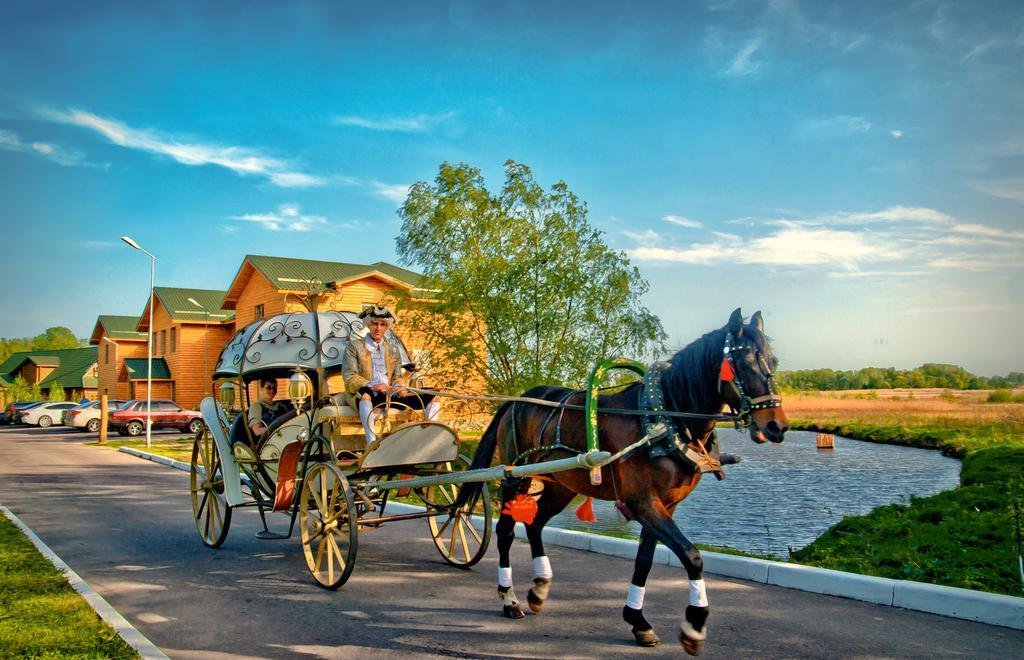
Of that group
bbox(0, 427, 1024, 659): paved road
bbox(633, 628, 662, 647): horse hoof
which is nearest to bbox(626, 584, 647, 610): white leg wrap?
bbox(633, 628, 662, 647): horse hoof

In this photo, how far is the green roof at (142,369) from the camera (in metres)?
45.7

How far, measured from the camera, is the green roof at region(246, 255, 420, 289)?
35562 millimetres

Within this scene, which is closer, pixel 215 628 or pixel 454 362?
pixel 215 628

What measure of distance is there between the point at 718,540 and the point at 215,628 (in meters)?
7.37

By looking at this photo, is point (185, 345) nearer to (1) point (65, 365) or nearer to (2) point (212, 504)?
(2) point (212, 504)

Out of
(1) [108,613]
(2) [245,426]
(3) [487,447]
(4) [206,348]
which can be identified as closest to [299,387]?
(2) [245,426]

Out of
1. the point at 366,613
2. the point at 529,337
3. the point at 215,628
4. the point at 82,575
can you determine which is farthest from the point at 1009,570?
the point at 529,337

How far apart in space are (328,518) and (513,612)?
81.2 inches

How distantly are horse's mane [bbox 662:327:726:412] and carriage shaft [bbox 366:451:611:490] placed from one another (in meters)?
0.70

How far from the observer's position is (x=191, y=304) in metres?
46.6

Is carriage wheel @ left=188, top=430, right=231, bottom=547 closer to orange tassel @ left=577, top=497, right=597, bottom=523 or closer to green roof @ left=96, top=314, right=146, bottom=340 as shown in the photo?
orange tassel @ left=577, top=497, right=597, bottom=523

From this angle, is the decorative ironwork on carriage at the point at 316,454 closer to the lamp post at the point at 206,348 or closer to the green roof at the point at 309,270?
the green roof at the point at 309,270

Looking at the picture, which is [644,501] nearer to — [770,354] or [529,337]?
[770,354]

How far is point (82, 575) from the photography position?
312 inches
